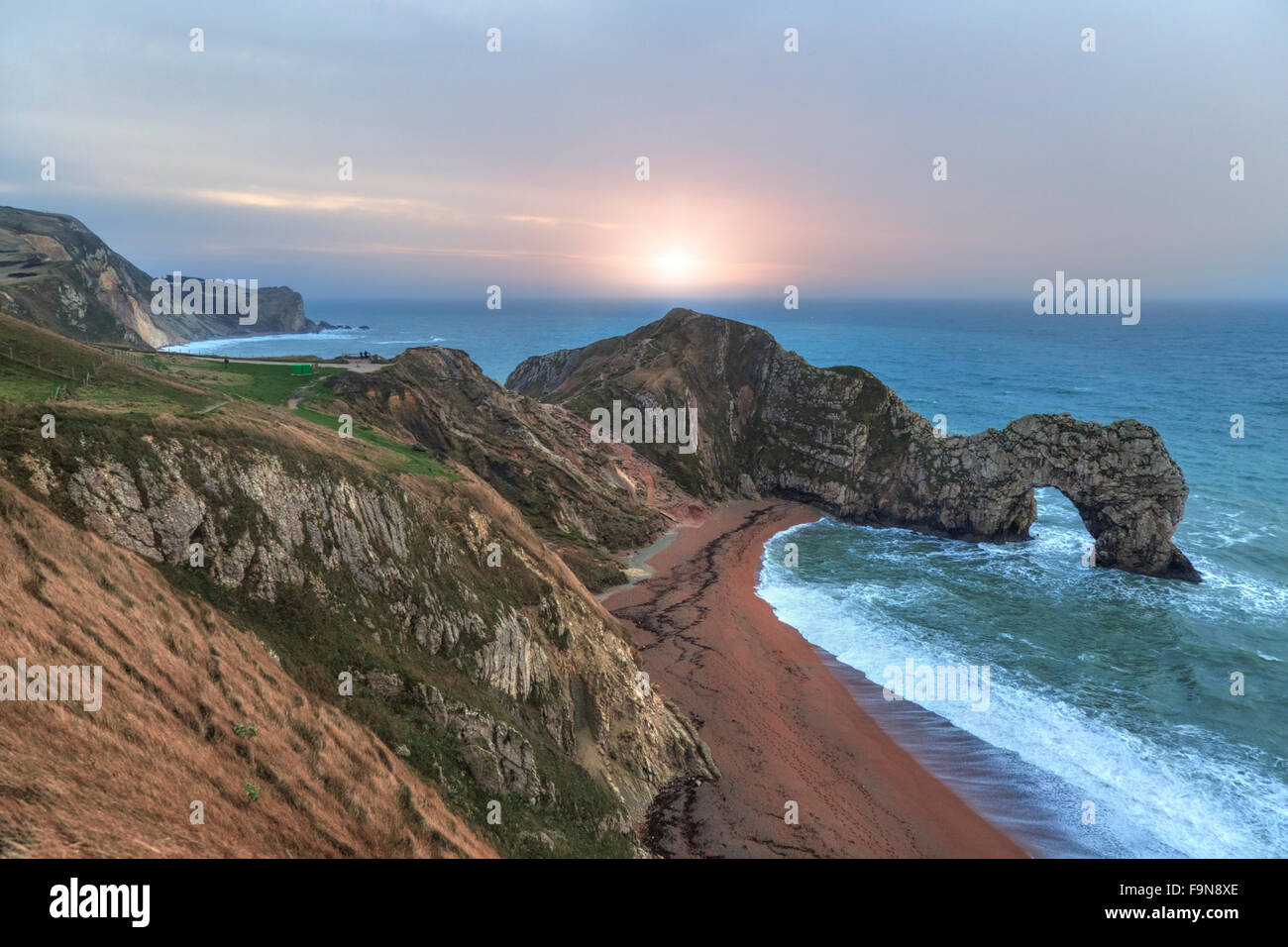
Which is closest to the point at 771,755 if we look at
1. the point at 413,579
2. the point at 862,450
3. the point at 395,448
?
the point at 413,579

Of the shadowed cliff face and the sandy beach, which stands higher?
the shadowed cliff face

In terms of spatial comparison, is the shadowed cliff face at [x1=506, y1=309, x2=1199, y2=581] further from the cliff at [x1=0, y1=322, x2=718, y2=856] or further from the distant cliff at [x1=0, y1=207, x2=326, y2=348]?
the distant cliff at [x1=0, y1=207, x2=326, y2=348]

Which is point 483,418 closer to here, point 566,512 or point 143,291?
point 566,512

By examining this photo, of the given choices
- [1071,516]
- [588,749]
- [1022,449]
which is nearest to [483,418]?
[588,749]

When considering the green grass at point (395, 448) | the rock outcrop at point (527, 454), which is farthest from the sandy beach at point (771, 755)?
the green grass at point (395, 448)

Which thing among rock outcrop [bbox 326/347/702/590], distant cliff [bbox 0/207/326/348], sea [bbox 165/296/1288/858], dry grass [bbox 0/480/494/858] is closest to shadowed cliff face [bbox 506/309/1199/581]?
sea [bbox 165/296/1288/858]

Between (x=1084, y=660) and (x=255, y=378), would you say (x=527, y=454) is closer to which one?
(x=255, y=378)
